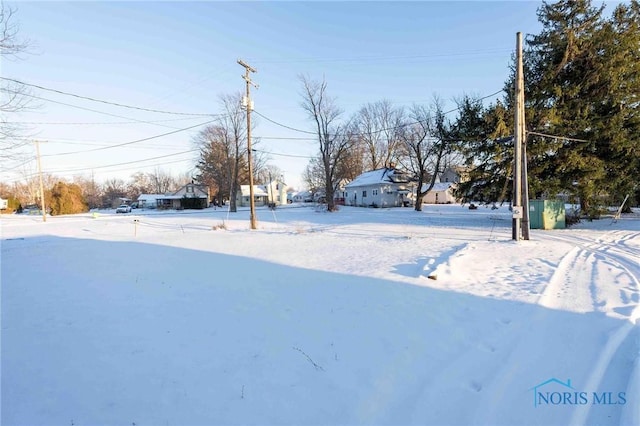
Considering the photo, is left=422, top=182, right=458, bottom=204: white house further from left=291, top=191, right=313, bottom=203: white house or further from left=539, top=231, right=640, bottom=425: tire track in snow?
left=291, top=191, right=313, bottom=203: white house

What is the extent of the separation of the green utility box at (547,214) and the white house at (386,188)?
94.5 feet

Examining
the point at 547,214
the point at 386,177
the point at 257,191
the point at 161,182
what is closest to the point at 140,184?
the point at 161,182

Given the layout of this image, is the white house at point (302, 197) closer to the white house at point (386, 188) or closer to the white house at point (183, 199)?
the white house at point (183, 199)

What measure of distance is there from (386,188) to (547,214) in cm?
2943

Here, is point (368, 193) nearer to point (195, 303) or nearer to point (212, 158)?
point (212, 158)

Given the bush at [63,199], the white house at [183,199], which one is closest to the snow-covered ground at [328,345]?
the bush at [63,199]

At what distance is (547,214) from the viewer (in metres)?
16.4

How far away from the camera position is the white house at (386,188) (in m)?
45.6

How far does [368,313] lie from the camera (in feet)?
17.0

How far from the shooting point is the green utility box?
16.4m

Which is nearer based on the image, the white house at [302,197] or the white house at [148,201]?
the white house at [148,201]

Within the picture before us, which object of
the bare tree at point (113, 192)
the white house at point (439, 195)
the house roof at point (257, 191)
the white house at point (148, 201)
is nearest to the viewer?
the white house at point (439, 195)

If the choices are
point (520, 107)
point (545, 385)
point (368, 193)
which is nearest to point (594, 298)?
point (545, 385)

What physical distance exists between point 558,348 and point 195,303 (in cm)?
564
